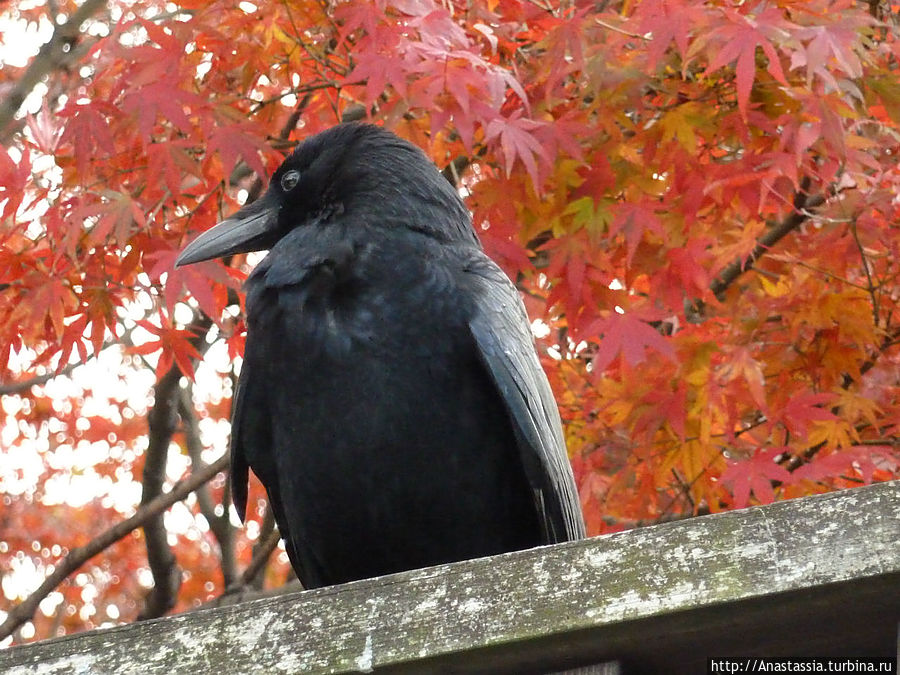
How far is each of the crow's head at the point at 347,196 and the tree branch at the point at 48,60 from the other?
128 centimetres

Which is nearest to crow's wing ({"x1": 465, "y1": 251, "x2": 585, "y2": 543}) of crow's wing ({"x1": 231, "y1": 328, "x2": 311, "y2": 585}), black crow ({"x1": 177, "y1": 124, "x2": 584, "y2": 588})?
black crow ({"x1": 177, "y1": 124, "x2": 584, "y2": 588})

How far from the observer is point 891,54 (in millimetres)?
3990

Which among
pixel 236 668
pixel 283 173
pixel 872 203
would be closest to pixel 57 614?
pixel 283 173

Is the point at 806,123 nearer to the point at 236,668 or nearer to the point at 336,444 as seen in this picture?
the point at 336,444

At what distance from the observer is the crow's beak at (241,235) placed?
3375mm

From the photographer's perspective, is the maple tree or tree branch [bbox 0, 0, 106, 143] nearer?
the maple tree

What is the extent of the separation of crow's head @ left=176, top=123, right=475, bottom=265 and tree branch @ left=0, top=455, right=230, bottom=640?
4.48ft

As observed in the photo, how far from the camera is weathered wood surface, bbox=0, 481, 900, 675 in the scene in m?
1.56

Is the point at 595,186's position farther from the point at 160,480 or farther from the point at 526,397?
the point at 160,480

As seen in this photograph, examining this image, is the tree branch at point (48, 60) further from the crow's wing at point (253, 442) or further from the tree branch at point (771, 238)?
the tree branch at point (771, 238)

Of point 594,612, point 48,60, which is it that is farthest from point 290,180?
point 594,612

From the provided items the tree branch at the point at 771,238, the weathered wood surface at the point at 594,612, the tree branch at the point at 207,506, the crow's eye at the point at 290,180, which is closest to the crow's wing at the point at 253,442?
the crow's eye at the point at 290,180

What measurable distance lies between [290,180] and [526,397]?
1025mm

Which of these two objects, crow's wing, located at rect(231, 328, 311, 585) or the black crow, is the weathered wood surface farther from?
crow's wing, located at rect(231, 328, 311, 585)
